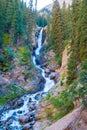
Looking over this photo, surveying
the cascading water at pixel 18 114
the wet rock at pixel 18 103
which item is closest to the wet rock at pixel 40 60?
the cascading water at pixel 18 114

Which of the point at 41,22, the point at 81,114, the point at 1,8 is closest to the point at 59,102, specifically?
the point at 81,114

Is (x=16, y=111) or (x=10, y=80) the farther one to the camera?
(x=10, y=80)

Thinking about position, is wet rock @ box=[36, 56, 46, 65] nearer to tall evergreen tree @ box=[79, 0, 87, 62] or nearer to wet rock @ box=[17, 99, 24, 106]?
wet rock @ box=[17, 99, 24, 106]

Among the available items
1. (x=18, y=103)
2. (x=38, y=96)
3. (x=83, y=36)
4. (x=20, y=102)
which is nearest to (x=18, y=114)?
(x=18, y=103)

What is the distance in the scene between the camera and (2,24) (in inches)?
2109

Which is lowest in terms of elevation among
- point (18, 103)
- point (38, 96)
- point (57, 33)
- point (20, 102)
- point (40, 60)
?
point (18, 103)

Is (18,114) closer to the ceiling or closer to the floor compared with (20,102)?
closer to the floor

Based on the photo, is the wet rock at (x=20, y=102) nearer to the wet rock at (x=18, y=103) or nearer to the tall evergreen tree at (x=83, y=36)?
the wet rock at (x=18, y=103)

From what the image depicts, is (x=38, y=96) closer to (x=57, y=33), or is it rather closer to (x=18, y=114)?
(x=18, y=114)

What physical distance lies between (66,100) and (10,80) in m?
16.7

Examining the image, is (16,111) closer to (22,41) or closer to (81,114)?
(81,114)

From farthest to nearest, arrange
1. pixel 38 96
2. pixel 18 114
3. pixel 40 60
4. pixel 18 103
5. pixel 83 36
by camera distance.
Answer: pixel 40 60 → pixel 38 96 → pixel 18 103 → pixel 83 36 → pixel 18 114

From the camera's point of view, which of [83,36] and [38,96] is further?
[38,96]

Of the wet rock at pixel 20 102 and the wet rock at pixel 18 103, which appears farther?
the wet rock at pixel 20 102
